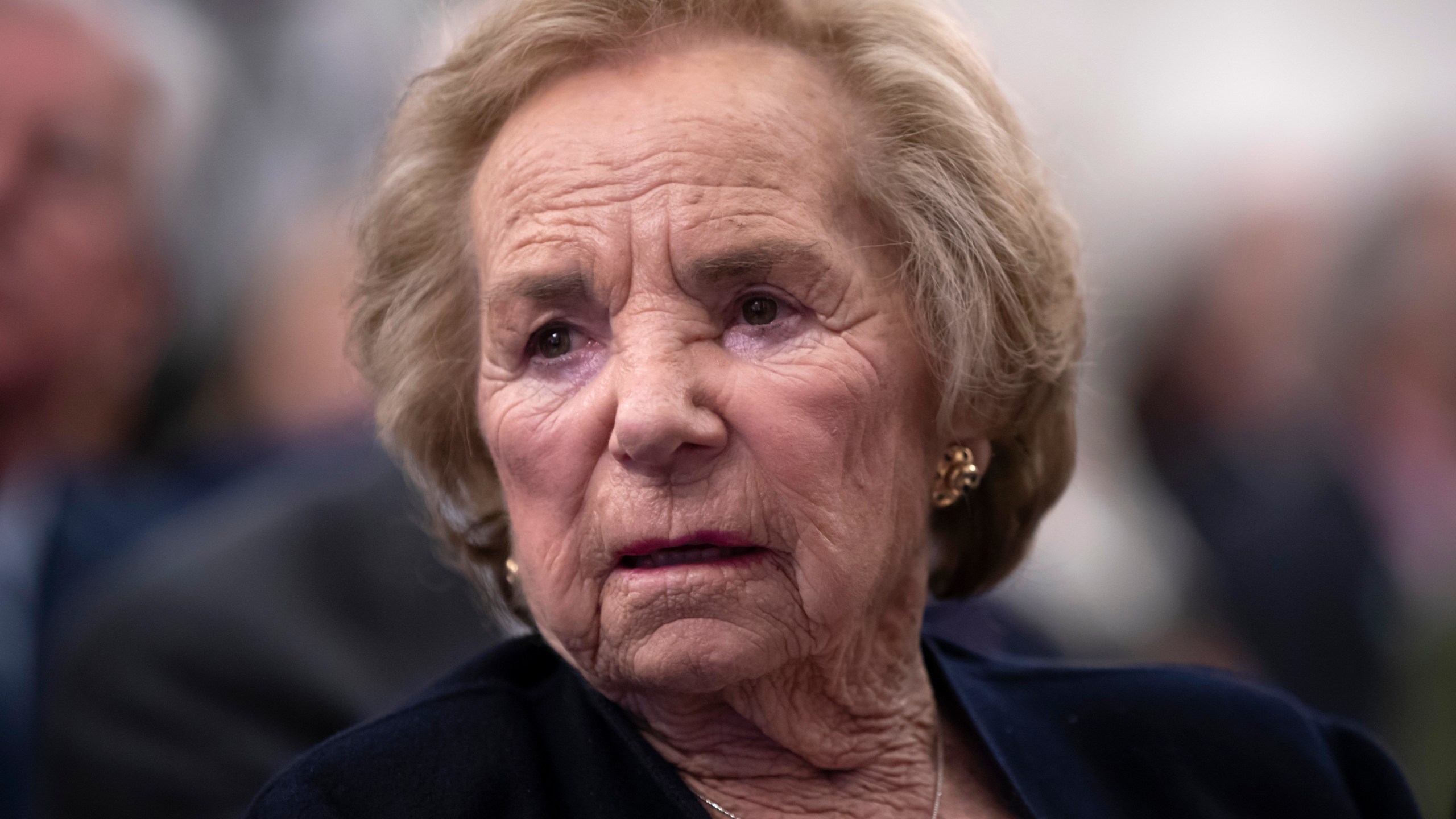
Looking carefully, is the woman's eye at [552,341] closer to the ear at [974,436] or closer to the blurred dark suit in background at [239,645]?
the ear at [974,436]

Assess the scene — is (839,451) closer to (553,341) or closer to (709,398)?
(709,398)

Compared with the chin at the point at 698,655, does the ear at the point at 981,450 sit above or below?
above

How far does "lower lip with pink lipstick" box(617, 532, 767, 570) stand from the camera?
1.62 m

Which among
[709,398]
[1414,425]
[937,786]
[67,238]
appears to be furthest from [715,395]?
[1414,425]

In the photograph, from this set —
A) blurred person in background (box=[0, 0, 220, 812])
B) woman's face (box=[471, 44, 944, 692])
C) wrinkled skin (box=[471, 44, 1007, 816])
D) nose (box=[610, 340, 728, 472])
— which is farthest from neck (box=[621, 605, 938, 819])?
blurred person in background (box=[0, 0, 220, 812])

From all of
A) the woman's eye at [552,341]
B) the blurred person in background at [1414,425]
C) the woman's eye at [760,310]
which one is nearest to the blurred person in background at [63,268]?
the woman's eye at [552,341]

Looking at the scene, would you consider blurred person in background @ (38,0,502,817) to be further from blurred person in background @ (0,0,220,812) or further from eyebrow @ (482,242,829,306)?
eyebrow @ (482,242,829,306)

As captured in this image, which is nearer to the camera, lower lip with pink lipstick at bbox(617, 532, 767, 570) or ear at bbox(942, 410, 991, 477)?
lower lip with pink lipstick at bbox(617, 532, 767, 570)

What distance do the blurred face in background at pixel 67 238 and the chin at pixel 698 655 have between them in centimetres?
201

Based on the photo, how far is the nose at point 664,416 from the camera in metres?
1.56

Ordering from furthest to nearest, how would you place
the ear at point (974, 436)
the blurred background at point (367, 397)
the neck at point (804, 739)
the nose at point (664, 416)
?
the blurred background at point (367, 397), the ear at point (974, 436), the neck at point (804, 739), the nose at point (664, 416)

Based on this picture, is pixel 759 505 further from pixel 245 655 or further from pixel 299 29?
pixel 299 29

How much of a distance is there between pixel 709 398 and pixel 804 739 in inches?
21.4

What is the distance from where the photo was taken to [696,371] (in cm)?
164
